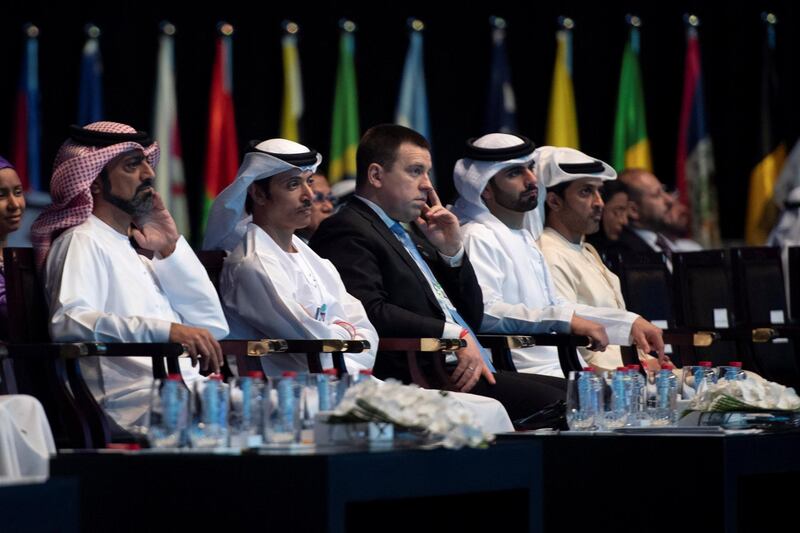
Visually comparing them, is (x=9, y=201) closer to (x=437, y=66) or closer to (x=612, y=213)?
(x=612, y=213)

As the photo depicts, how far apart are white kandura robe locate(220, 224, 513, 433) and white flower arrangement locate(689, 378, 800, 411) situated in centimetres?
82

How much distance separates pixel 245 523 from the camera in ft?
9.21

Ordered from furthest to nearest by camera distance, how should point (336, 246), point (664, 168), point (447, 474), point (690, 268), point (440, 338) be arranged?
1. point (664, 168)
2. point (690, 268)
3. point (336, 246)
4. point (440, 338)
5. point (447, 474)

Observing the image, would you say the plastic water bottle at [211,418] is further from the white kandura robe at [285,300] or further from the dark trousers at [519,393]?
the dark trousers at [519,393]

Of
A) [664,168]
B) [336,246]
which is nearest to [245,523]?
[336,246]

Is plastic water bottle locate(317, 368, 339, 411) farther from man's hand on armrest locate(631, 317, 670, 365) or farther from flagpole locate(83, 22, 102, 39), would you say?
flagpole locate(83, 22, 102, 39)

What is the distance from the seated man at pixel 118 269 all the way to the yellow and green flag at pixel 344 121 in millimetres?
4351

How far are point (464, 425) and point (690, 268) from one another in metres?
3.74

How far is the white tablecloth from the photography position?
335 centimetres

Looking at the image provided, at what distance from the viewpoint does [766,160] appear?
1009 centimetres

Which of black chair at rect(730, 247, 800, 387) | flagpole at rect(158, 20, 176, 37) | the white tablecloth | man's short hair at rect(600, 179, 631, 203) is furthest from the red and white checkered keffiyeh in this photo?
flagpole at rect(158, 20, 176, 37)

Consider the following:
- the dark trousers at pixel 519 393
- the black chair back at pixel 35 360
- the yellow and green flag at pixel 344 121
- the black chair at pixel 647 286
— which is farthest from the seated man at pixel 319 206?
the black chair back at pixel 35 360

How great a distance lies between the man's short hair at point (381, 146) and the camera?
216 inches

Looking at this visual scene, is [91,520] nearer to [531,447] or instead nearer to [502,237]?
[531,447]
